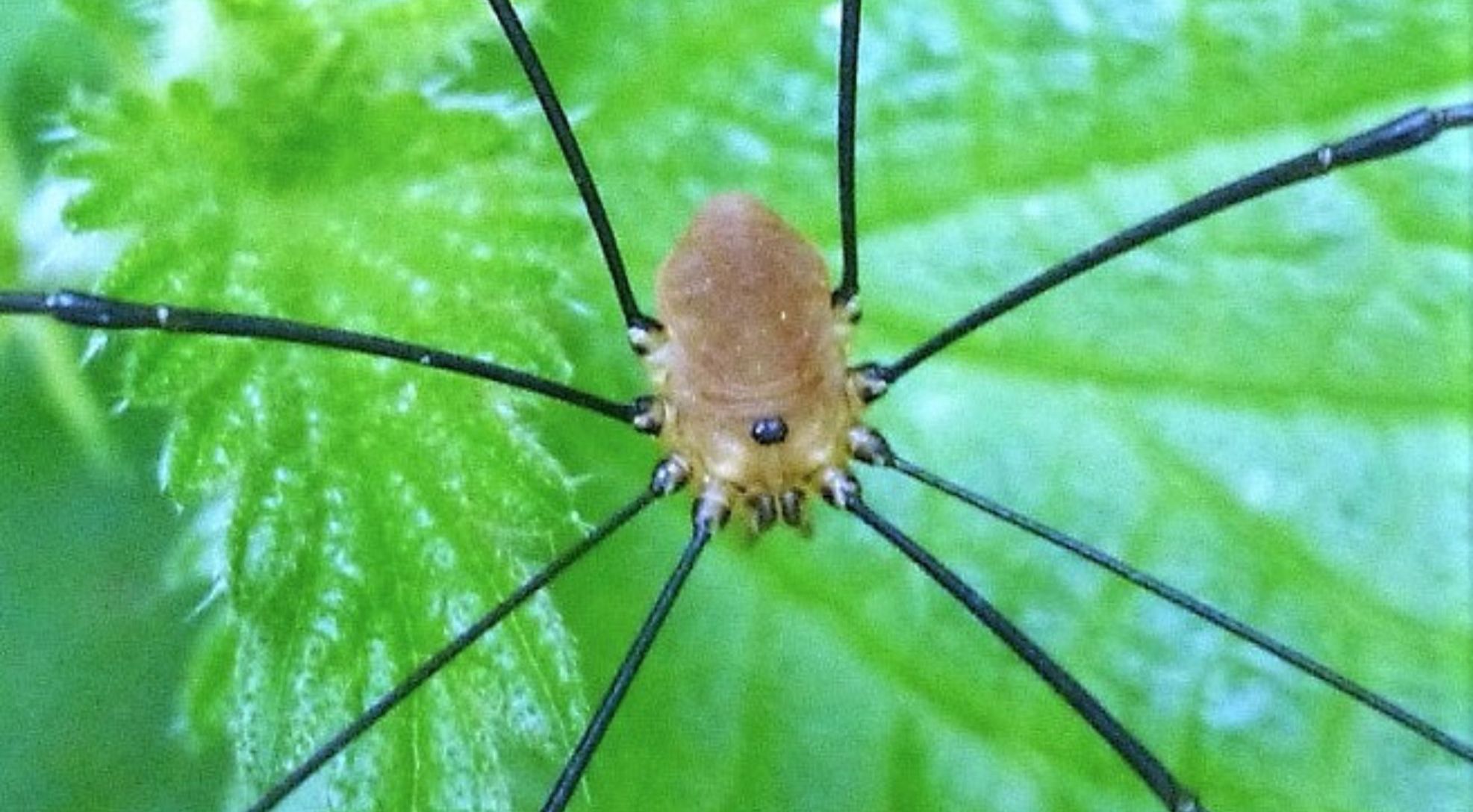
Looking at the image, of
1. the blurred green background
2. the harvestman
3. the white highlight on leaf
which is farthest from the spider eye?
the blurred green background

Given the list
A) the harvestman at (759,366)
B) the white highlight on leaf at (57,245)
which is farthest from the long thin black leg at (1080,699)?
the white highlight on leaf at (57,245)

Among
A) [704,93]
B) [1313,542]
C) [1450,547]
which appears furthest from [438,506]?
[1450,547]

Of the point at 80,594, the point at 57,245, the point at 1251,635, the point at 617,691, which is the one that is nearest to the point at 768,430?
the point at 617,691

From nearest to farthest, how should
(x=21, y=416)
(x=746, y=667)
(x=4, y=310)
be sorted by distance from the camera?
(x=4, y=310) < (x=746, y=667) < (x=21, y=416)

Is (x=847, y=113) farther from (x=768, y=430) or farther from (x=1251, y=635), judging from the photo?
(x=1251, y=635)

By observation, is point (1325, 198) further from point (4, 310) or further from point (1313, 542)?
point (4, 310)

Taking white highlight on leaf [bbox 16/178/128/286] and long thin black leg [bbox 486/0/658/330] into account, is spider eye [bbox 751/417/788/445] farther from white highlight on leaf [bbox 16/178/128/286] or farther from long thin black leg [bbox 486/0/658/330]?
white highlight on leaf [bbox 16/178/128/286]

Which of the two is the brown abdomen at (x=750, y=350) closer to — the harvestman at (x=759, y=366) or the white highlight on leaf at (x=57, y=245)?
the harvestman at (x=759, y=366)

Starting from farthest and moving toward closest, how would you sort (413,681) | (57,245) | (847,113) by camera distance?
1. (57,245)
2. (847,113)
3. (413,681)
